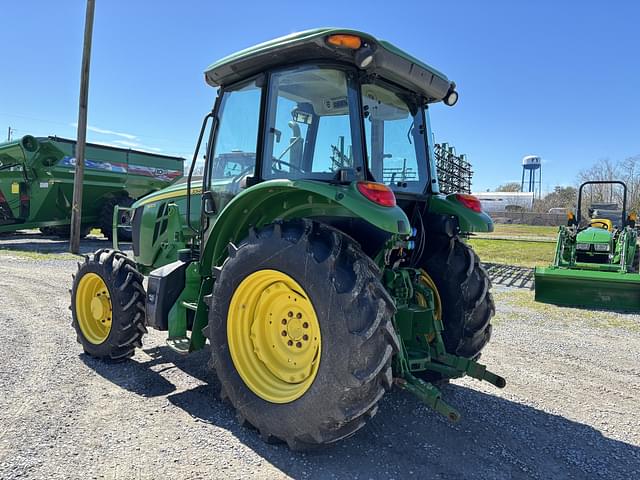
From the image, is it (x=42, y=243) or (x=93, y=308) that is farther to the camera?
(x=42, y=243)

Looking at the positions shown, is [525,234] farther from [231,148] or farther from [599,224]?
[231,148]

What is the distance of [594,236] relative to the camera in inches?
362

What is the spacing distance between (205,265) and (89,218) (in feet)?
44.1

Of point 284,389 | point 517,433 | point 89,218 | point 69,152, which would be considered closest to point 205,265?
point 284,389

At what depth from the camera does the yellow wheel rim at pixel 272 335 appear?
3031 mm

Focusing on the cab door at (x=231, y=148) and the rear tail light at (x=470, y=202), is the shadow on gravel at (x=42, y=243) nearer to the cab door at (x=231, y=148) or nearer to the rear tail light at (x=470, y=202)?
the cab door at (x=231, y=148)

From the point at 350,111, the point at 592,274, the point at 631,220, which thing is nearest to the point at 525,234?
the point at 631,220

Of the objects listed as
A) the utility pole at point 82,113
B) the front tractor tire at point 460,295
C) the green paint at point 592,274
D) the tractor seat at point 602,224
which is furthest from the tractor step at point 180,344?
the utility pole at point 82,113

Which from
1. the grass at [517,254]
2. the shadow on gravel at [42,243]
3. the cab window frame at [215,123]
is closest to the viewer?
the cab window frame at [215,123]

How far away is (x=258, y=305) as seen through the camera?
328cm

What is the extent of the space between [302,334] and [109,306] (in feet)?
7.47

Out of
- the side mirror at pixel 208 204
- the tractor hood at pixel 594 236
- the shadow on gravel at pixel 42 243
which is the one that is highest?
the side mirror at pixel 208 204

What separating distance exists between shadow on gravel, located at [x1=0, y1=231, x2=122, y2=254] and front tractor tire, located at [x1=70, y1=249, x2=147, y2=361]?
950 cm

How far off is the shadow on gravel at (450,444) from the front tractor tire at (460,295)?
0.46 meters
